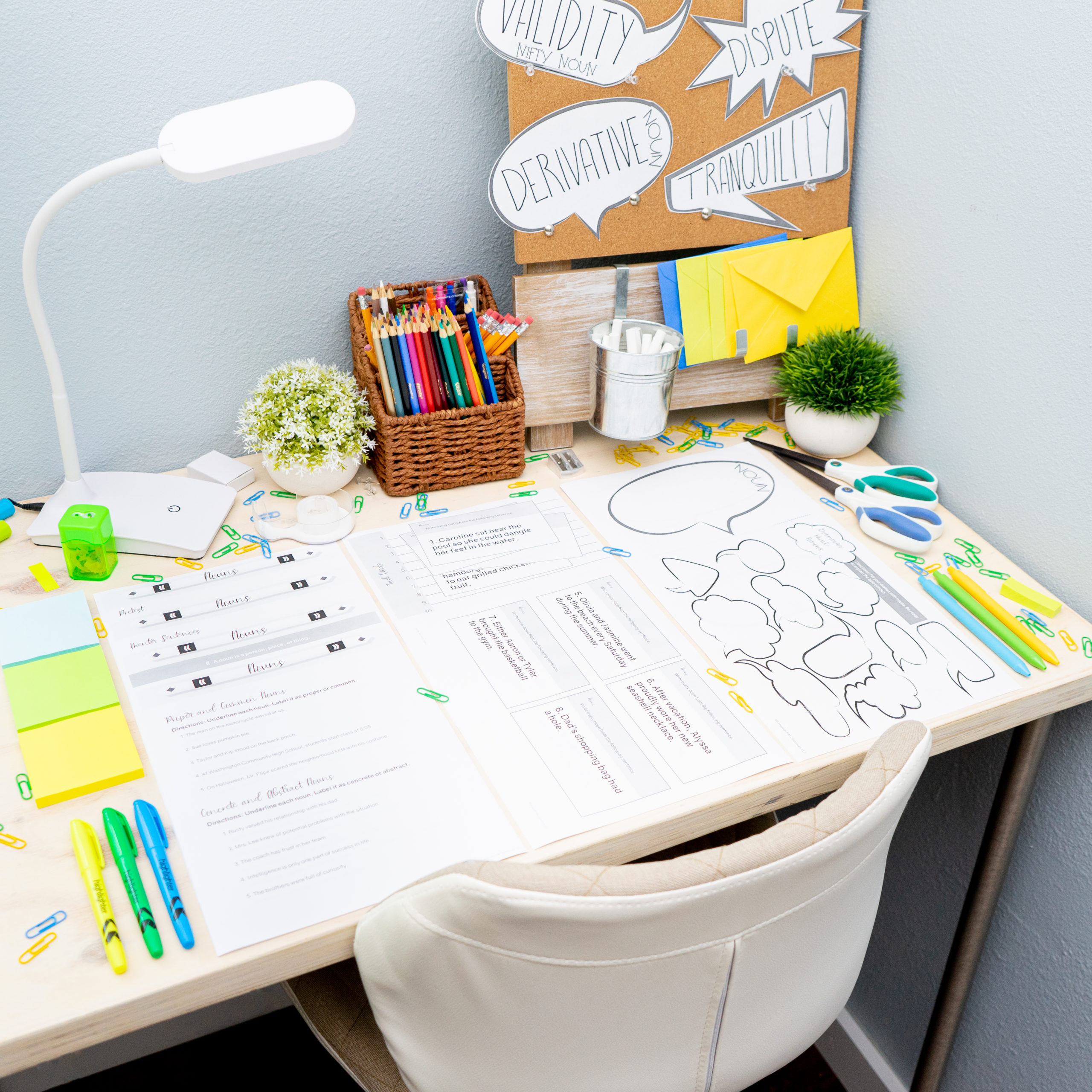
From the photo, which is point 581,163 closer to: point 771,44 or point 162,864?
point 771,44

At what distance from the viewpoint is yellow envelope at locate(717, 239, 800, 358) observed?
45.3 inches

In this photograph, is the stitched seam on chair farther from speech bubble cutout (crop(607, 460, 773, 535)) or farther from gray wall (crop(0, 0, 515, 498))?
gray wall (crop(0, 0, 515, 498))

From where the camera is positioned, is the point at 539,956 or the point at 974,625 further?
the point at 974,625

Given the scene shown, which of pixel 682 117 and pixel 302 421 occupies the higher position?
pixel 682 117

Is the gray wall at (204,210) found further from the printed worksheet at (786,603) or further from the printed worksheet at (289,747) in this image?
the printed worksheet at (786,603)

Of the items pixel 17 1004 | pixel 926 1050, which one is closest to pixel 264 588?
pixel 17 1004

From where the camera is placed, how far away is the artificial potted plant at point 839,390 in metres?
1.13

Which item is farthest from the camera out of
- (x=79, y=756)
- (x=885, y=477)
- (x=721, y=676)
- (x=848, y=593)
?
(x=885, y=477)

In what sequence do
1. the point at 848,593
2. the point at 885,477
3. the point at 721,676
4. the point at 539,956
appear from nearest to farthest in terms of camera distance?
the point at 539,956
the point at 721,676
the point at 848,593
the point at 885,477

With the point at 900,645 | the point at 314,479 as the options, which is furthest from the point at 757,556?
the point at 314,479

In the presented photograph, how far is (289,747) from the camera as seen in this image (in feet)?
2.61

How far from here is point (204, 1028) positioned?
1417mm

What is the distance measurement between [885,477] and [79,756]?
89 cm

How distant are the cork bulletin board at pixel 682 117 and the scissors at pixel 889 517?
1.10ft
